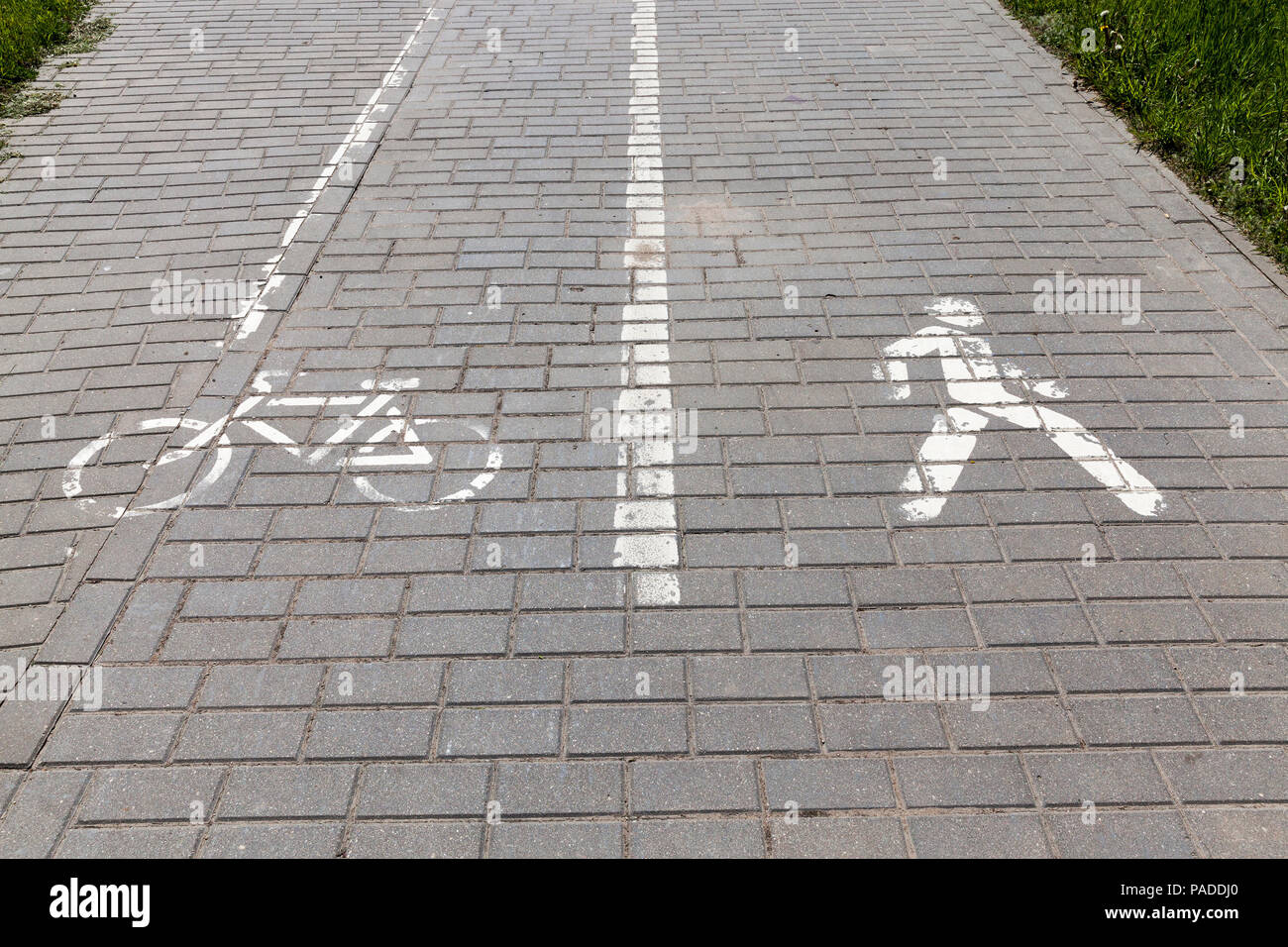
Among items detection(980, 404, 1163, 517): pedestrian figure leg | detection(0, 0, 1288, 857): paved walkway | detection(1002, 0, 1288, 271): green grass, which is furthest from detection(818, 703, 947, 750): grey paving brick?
detection(1002, 0, 1288, 271): green grass

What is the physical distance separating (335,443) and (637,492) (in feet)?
4.97

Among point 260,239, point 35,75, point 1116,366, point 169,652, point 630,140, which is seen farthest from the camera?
point 35,75

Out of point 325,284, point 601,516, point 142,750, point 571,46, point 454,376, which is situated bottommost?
point 142,750

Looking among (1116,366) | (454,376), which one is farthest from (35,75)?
(1116,366)

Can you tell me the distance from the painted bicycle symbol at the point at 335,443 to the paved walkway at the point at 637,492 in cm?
3

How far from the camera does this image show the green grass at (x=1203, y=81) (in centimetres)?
629

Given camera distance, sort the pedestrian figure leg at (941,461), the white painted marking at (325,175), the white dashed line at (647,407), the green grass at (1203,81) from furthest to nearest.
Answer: the green grass at (1203,81), the white painted marking at (325,175), the pedestrian figure leg at (941,461), the white dashed line at (647,407)

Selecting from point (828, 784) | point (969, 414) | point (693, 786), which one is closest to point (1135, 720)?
point (828, 784)

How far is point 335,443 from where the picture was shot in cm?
445

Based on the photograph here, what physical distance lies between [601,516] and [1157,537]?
2.40 metres

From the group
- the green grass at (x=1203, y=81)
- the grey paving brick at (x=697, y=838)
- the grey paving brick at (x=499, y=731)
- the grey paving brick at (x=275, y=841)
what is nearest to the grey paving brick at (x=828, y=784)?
the grey paving brick at (x=697, y=838)

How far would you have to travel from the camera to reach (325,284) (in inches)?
220

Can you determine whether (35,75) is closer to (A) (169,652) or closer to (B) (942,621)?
(A) (169,652)

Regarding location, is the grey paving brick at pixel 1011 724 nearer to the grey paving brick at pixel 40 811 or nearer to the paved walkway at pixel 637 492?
the paved walkway at pixel 637 492
